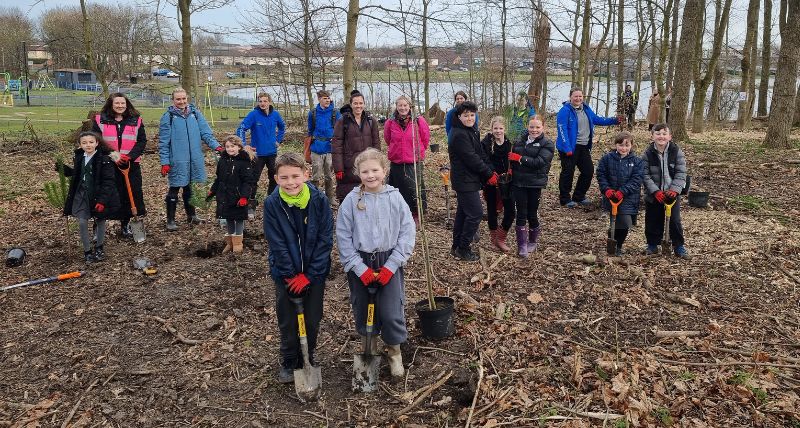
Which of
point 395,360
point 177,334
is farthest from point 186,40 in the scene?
point 395,360

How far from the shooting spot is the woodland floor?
3717 millimetres

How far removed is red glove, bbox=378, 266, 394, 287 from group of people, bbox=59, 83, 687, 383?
0.02 meters

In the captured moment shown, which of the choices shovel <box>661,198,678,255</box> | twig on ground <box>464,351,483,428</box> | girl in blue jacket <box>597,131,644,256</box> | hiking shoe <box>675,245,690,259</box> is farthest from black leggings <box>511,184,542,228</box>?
twig on ground <box>464,351,483,428</box>

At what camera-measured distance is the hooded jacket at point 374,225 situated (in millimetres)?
3996

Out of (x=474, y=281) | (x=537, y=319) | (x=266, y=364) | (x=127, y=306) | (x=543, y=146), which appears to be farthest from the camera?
(x=543, y=146)

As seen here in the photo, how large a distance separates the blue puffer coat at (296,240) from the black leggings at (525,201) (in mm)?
3165

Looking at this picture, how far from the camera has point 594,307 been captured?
518 centimetres

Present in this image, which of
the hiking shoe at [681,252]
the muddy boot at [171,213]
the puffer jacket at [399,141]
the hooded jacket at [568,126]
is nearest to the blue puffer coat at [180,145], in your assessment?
the muddy boot at [171,213]

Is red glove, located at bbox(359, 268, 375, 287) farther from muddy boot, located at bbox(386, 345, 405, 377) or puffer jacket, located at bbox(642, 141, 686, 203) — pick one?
puffer jacket, located at bbox(642, 141, 686, 203)

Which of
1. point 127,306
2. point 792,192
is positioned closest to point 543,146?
point 127,306

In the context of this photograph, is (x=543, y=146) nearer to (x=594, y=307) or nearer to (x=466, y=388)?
(x=594, y=307)

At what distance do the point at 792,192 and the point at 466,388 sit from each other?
7951 mm

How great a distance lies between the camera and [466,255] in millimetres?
6508

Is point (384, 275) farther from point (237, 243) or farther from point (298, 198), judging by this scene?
point (237, 243)
